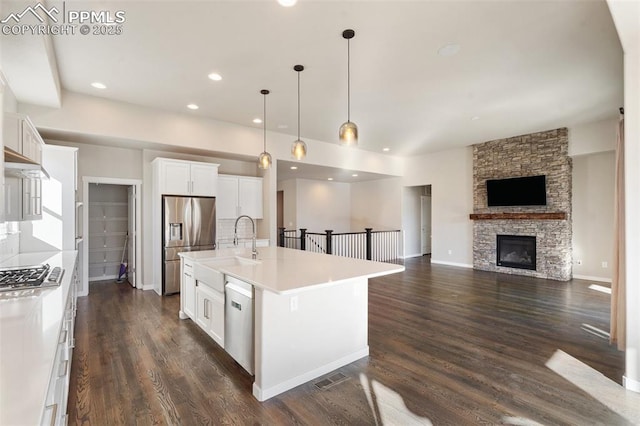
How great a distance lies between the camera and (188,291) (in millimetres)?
3846

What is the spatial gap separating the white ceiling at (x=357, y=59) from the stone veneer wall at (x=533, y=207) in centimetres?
106

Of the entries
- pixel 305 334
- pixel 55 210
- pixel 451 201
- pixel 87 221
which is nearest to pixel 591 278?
pixel 451 201

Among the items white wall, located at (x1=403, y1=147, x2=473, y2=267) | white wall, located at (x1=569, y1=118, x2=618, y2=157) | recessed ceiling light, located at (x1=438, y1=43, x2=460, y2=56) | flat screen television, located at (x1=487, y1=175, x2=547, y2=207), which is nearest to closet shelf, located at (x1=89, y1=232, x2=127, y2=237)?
recessed ceiling light, located at (x1=438, y1=43, x2=460, y2=56)

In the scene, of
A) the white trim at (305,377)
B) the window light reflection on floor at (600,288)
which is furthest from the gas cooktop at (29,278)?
the window light reflection on floor at (600,288)

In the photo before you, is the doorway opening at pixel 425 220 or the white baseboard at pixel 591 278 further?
the doorway opening at pixel 425 220

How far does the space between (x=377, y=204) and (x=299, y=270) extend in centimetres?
811

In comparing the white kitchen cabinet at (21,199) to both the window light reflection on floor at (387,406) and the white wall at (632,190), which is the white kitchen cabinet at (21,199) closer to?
the window light reflection on floor at (387,406)

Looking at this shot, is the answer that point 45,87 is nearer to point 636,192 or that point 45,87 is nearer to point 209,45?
point 209,45

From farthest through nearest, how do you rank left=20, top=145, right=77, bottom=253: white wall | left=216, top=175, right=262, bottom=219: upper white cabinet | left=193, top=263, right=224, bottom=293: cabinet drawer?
left=216, top=175, right=262, bottom=219: upper white cabinet, left=20, top=145, right=77, bottom=253: white wall, left=193, top=263, right=224, bottom=293: cabinet drawer

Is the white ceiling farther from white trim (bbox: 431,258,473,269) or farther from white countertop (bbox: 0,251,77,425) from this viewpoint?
white trim (bbox: 431,258,473,269)

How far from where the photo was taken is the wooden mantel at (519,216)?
20.8ft

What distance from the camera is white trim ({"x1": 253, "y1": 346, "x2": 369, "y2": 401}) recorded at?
2316 millimetres

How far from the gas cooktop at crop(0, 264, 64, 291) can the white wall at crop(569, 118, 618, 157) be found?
834 cm

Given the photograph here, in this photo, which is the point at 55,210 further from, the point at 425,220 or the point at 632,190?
the point at 425,220
